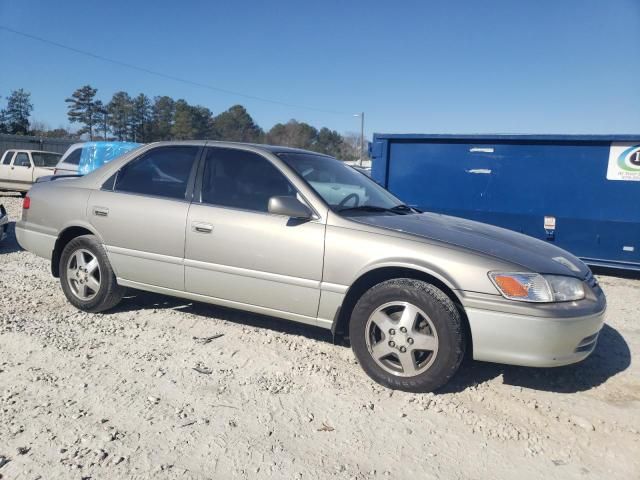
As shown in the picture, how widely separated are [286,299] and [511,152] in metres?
6.13

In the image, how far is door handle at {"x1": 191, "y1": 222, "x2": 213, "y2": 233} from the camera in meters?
3.78

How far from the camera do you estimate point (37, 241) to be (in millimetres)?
4699

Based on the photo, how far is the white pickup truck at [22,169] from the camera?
15055 millimetres

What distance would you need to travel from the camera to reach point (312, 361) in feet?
11.8

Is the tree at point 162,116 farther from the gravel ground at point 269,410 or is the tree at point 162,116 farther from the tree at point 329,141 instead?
the gravel ground at point 269,410

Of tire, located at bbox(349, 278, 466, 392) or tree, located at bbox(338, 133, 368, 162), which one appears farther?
tree, located at bbox(338, 133, 368, 162)

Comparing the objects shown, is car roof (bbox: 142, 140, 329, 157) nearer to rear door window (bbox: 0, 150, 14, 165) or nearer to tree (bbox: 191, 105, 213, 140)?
rear door window (bbox: 0, 150, 14, 165)

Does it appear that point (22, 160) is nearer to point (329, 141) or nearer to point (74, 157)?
point (74, 157)

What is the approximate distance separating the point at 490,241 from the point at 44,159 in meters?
16.3

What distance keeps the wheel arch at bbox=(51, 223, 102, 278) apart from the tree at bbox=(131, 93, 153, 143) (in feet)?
174

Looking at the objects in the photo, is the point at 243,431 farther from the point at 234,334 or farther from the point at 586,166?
the point at 586,166

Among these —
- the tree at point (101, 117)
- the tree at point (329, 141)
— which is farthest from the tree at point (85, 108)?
the tree at point (329, 141)

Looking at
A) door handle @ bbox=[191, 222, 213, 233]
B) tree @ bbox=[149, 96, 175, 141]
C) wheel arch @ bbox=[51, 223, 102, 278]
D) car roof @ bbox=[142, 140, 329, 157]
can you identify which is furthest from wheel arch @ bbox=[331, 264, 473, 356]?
tree @ bbox=[149, 96, 175, 141]

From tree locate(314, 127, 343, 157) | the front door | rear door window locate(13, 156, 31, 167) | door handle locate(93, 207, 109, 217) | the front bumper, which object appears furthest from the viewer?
tree locate(314, 127, 343, 157)
